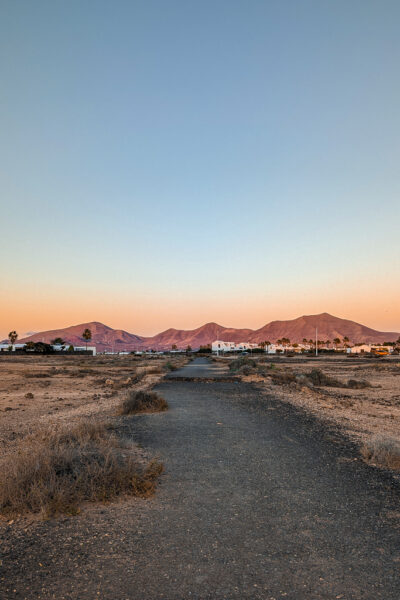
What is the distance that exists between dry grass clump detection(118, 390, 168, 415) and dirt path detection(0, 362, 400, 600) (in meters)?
6.93

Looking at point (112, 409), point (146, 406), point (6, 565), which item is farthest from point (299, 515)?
point (112, 409)

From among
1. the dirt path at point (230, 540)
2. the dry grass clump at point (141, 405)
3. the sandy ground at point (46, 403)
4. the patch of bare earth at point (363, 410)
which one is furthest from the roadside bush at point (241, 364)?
the dirt path at point (230, 540)

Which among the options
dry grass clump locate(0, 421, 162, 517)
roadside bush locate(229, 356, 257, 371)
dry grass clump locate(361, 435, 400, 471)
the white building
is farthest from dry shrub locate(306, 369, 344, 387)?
→ the white building

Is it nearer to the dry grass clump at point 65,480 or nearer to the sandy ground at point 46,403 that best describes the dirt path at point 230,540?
the dry grass clump at point 65,480

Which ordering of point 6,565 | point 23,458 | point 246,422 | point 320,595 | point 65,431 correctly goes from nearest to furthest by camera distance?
point 320,595 → point 6,565 → point 23,458 → point 65,431 → point 246,422

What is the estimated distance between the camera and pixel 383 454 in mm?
8367

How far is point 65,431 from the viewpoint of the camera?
30.2 ft

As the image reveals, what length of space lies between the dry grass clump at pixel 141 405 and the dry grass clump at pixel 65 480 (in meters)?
7.80

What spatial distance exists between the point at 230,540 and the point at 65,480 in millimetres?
2663

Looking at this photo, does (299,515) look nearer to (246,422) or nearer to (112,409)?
(246,422)

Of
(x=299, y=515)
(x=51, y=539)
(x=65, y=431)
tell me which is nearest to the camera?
(x=51, y=539)

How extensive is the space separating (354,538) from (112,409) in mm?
13112

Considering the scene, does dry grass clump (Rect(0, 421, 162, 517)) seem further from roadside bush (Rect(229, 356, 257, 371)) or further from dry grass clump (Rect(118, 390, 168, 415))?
roadside bush (Rect(229, 356, 257, 371))

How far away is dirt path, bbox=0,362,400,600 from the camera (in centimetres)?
381
